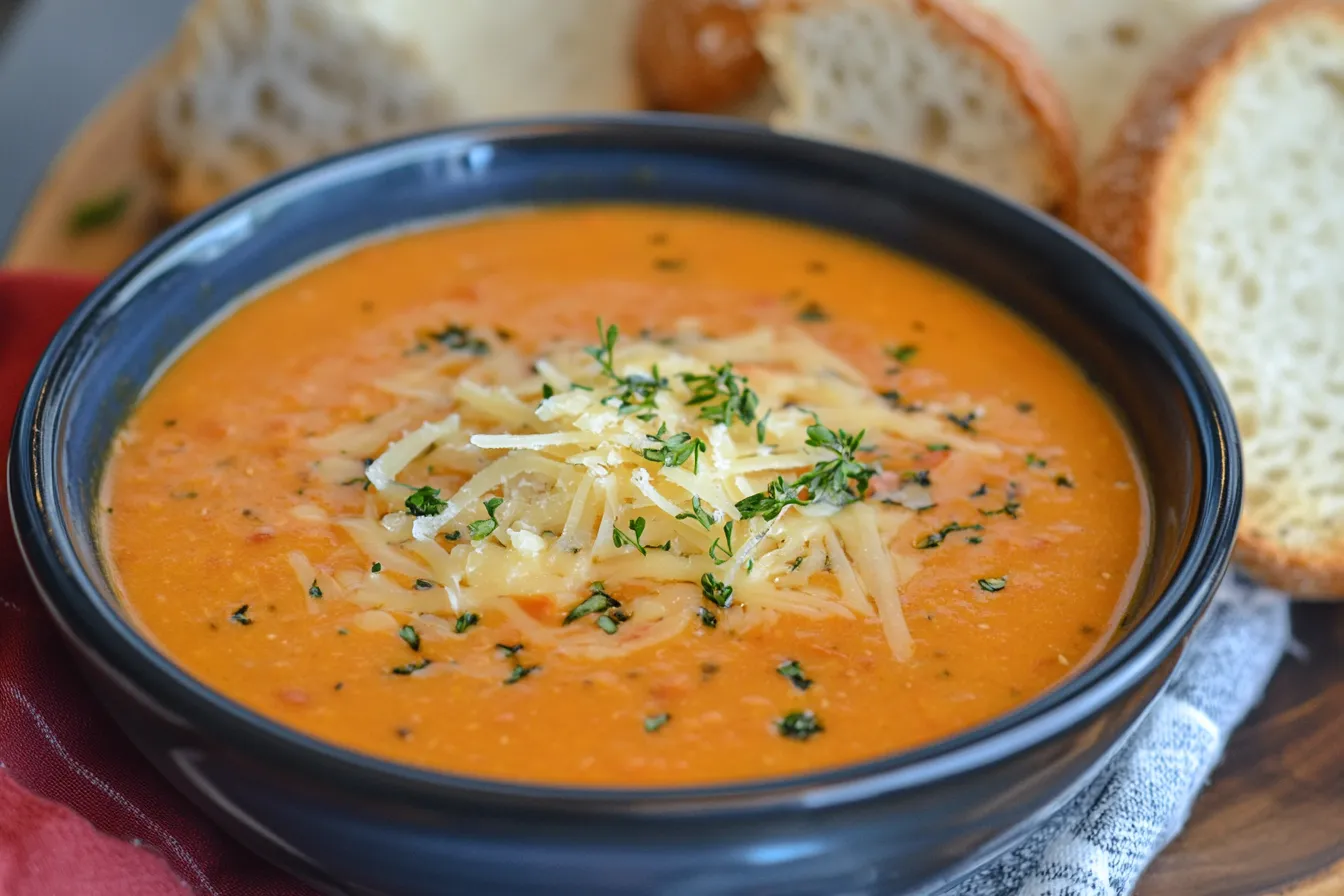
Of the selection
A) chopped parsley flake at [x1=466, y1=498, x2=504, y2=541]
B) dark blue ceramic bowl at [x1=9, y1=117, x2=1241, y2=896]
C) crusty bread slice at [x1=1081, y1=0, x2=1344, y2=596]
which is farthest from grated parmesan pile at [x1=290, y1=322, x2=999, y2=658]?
crusty bread slice at [x1=1081, y1=0, x2=1344, y2=596]

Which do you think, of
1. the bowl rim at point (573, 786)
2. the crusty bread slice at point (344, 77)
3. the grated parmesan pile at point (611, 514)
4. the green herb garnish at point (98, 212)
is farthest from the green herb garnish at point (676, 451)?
the green herb garnish at point (98, 212)

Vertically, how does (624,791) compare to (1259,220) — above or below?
below

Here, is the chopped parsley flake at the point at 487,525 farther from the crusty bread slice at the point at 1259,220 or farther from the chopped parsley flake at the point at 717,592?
the crusty bread slice at the point at 1259,220

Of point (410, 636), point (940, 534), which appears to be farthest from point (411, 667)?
point (940, 534)

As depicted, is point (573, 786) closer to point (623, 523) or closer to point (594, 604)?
point (594, 604)

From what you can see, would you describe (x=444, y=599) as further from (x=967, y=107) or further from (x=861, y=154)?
(x=967, y=107)

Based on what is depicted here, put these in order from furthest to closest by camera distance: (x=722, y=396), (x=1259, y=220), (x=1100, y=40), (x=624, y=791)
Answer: (x=1100, y=40) < (x=1259, y=220) < (x=722, y=396) < (x=624, y=791)

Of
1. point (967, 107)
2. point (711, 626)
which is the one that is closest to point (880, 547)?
point (711, 626)
